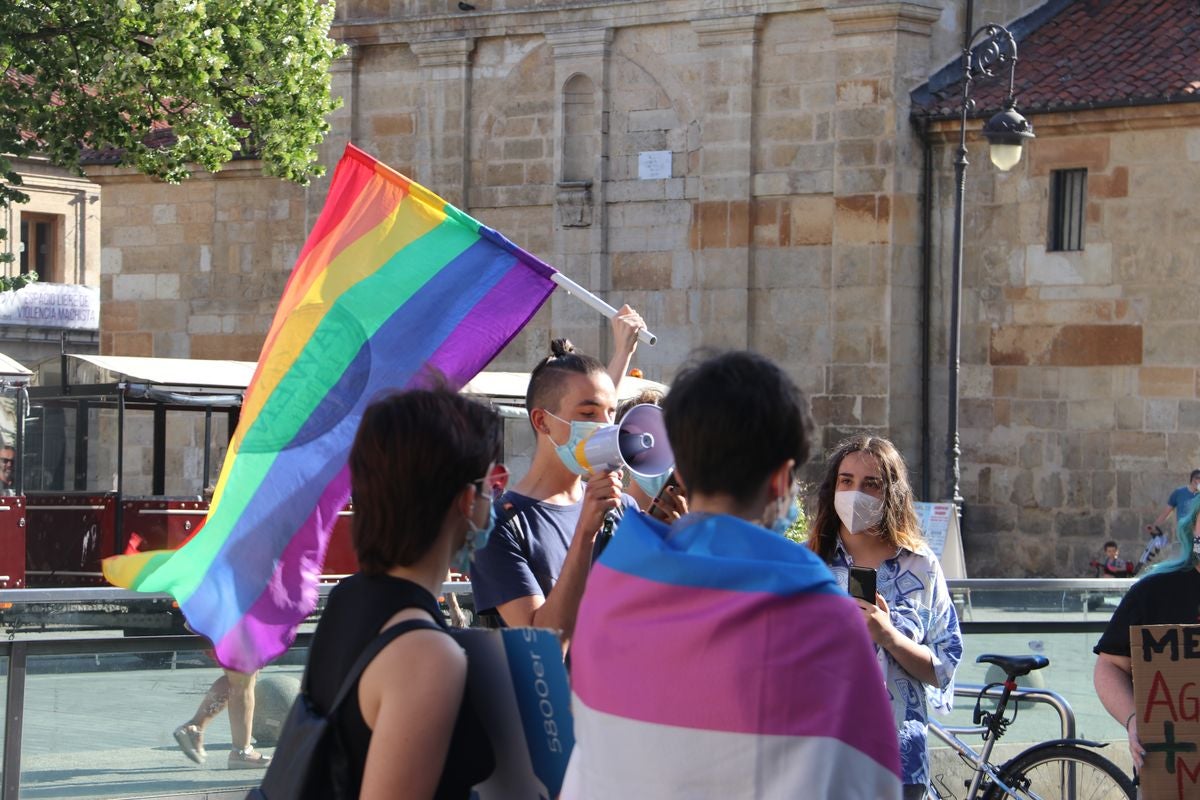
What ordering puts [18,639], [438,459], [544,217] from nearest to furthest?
[438,459] < [18,639] < [544,217]

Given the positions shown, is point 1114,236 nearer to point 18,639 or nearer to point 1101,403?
point 1101,403

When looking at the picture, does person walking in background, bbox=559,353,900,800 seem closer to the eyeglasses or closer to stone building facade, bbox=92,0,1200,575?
the eyeglasses

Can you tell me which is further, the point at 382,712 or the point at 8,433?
the point at 8,433

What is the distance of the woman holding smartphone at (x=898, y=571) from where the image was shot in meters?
5.63

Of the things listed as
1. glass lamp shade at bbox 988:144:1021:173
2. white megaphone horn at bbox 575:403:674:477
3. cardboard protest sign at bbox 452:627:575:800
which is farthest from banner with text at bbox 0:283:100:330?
cardboard protest sign at bbox 452:627:575:800

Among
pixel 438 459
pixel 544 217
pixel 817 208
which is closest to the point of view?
pixel 438 459

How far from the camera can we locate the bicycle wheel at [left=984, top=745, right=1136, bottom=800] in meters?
7.30

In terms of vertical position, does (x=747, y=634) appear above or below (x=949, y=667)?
above

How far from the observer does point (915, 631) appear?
5.73 meters

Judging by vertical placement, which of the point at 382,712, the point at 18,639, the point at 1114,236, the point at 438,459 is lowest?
the point at 18,639

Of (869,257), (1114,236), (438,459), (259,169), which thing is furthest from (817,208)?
(438,459)

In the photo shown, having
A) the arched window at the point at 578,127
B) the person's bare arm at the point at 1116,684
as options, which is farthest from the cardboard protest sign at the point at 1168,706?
the arched window at the point at 578,127

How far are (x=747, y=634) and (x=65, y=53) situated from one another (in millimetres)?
18253

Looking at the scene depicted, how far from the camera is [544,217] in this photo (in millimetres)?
27953
